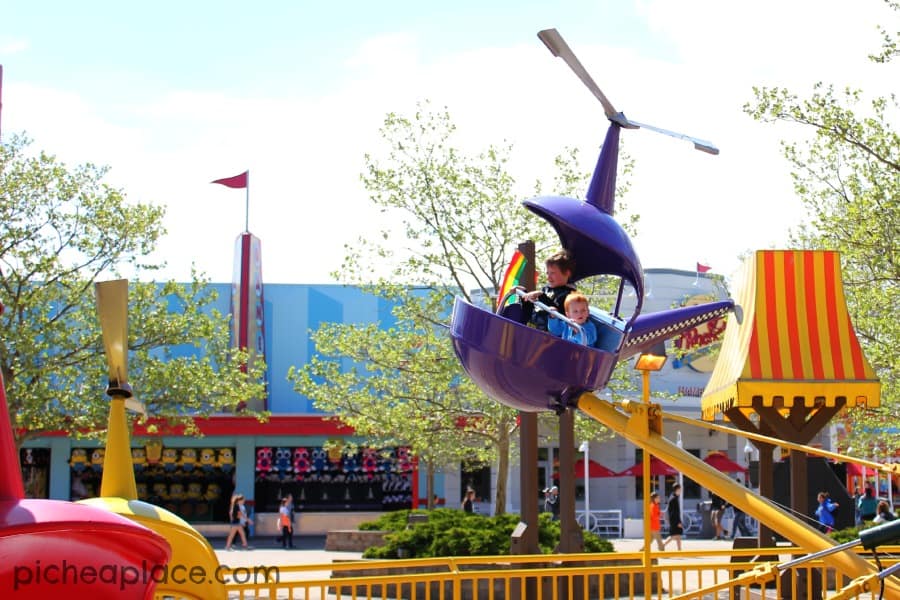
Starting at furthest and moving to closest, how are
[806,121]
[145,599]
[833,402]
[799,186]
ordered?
[799,186] < [806,121] < [833,402] < [145,599]

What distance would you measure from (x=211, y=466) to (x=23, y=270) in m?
15.6

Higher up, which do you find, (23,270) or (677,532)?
(23,270)

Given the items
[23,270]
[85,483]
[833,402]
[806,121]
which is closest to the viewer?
[833,402]

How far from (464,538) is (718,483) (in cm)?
948

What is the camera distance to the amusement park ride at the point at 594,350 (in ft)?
16.4

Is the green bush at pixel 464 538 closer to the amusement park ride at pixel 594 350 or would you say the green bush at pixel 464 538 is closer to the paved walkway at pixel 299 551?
the paved walkway at pixel 299 551

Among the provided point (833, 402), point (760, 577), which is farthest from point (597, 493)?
point (760, 577)

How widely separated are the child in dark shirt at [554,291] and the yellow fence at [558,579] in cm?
158

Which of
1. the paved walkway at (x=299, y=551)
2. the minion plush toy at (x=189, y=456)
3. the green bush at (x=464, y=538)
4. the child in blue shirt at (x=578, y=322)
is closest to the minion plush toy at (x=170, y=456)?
the minion plush toy at (x=189, y=456)

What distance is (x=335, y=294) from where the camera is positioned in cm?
3547

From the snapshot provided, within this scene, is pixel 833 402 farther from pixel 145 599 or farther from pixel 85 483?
pixel 85 483

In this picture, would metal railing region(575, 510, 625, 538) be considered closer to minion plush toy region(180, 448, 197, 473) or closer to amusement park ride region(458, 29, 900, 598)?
minion plush toy region(180, 448, 197, 473)

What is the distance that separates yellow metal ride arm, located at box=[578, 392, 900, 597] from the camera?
182 inches

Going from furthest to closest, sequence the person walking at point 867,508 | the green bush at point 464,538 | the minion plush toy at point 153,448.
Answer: the minion plush toy at point 153,448, the person walking at point 867,508, the green bush at point 464,538
